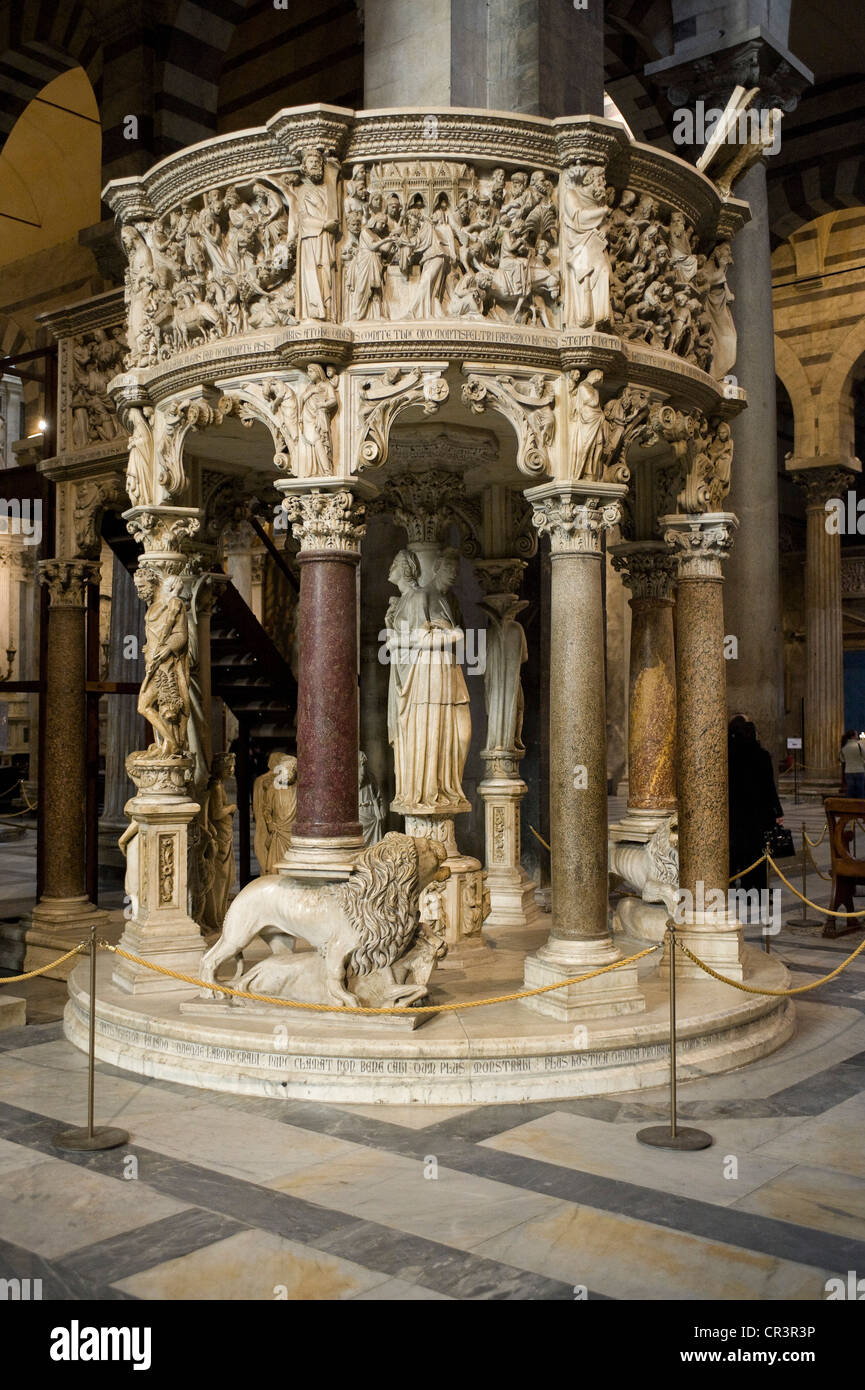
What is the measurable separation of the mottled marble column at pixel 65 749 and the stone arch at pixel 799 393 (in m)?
19.0

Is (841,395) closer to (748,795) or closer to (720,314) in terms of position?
(748,795)

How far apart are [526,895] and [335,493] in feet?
13.1

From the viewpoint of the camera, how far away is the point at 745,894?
33.5ft

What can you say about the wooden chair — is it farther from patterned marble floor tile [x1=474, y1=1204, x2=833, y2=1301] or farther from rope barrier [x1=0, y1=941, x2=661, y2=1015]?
patterned marble floor tile [x1=474, y1=1204, x2=833, y2=1301]

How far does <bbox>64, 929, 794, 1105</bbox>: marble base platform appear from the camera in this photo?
230 inches

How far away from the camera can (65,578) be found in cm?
980

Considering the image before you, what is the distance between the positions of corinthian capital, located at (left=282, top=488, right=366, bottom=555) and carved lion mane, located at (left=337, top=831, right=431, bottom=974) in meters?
1.63

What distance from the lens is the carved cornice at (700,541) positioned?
7.66 meters

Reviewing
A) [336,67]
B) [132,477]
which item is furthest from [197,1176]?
[336,67]

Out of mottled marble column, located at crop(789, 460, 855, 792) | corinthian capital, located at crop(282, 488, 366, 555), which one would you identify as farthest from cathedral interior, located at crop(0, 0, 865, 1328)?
mottled marble column, located at crop(789, 460, 855, 792)

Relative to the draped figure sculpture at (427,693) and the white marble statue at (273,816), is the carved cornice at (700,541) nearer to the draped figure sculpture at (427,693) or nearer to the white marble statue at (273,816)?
the draped figure sculpture at (427,693)

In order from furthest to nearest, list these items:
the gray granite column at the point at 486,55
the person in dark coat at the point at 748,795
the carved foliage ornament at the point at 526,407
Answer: the person in dark coat at the point at 748,795, the gray granite column at the point at 486,55, the carved foliage ornament at the point at 526,407

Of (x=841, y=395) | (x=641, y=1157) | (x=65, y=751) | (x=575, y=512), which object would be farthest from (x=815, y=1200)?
(x=841, y=395)

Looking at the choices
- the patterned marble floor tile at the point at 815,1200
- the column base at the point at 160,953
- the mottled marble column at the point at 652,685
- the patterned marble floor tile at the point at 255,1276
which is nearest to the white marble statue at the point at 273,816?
the column base at the point at 160,953
